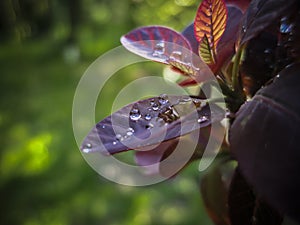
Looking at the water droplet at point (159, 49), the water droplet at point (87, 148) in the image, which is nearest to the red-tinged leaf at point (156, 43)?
the water droplet at point (159, 49)

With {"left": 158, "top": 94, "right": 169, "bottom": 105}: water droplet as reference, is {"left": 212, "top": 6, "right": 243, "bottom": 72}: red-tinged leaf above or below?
above

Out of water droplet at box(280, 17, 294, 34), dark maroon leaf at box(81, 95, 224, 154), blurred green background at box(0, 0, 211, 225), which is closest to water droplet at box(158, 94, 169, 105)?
dark maroon leaf at box(81, 95, 224, 154)

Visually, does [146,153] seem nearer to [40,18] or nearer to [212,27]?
[212,27]

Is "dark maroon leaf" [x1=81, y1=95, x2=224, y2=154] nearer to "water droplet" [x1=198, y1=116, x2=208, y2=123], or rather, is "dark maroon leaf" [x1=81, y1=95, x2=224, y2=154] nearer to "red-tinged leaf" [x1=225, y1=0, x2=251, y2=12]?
"water droplet" [x1=198, y1=116, x2=208, y2=123]

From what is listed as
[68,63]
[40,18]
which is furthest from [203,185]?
[40,18]

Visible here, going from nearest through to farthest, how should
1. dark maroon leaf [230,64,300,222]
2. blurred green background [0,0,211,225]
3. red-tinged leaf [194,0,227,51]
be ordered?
1. dark maroon leaf [230,64,300,222]
2. red-tinged leaf [194,0,227,51]
3. blurred green background [0,0,211,225]

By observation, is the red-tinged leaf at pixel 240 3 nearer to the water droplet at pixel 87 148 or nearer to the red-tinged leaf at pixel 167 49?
the red-tinged leaf at pixel 167 49

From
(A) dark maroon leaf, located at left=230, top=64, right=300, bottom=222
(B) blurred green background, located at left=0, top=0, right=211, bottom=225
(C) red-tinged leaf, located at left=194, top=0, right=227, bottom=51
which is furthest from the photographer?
(B) blurred green background, located at left=0, top=0, right=211, bottom=225
